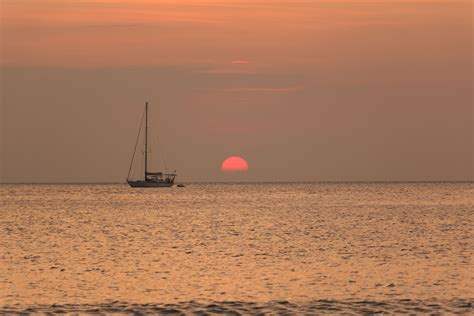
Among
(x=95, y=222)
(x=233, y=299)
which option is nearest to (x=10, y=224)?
(x=95, y=222)

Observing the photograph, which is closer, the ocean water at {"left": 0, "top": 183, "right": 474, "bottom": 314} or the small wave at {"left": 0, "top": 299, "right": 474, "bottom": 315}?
the small wave at {"left": 0, "top": 299, "right": 474, "bottom": 315}

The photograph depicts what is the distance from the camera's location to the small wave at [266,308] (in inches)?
1317

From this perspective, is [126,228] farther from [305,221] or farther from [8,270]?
[8,270]

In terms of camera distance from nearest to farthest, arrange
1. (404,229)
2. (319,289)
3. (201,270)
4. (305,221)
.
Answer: (319,289), (201,270), (404,229), (305,221)

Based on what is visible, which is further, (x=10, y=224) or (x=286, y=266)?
(x=10, y=224)

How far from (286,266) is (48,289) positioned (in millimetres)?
15003

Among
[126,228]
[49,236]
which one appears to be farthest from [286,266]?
[126,228]

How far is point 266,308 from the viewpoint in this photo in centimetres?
3447

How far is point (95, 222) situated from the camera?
96.5 metres

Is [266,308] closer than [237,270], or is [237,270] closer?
[266,308]

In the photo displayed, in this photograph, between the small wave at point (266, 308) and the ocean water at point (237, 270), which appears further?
the ocean water at point (237, 270)

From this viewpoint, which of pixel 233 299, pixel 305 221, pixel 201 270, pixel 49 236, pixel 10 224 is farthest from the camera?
pixel 305 221

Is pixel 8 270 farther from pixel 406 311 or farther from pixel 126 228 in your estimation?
pixel 126 228

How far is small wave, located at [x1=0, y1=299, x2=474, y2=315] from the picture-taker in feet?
110
